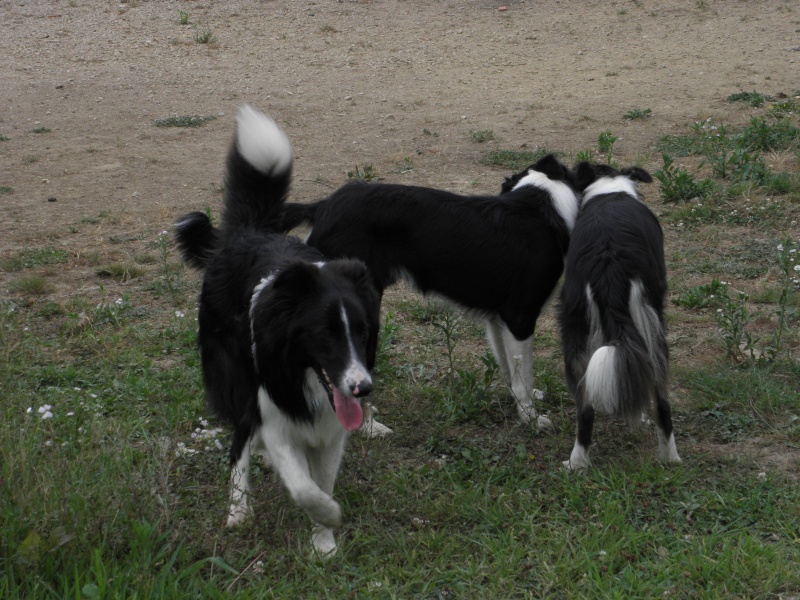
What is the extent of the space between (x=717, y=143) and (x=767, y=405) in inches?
202

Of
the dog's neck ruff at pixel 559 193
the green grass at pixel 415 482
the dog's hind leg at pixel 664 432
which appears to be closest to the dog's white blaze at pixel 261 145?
the green grass at pixel 415 482

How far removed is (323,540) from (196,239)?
1.72 meters

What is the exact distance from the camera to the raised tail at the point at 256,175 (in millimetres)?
4105

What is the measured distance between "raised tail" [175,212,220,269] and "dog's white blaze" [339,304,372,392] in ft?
4.57

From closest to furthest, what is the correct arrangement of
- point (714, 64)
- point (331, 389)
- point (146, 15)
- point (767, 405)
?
point (331, 389)
point (767, 405)
point (714, 64)
point (146, 15)

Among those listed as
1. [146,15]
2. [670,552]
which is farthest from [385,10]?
[670,552]

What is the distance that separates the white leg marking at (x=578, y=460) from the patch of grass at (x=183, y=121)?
7833 millimetres

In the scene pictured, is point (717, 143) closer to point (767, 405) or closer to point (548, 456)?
point (767, 405)

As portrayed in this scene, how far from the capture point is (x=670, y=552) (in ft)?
10.8

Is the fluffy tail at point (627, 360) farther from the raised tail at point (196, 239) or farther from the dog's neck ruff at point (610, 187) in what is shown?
the raised tail at point (196, 239)

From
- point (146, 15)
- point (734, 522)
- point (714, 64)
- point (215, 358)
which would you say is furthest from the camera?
point (146, 15)

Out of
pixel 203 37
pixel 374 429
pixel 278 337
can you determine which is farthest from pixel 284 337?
pixel 203 37

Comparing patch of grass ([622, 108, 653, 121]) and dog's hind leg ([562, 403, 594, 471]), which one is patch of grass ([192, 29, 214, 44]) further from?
dog's hind leg ([562, 403, 594, 471])

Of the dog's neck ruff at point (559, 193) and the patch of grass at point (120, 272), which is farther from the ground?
the dog's neck ruff at point (559, 193)
